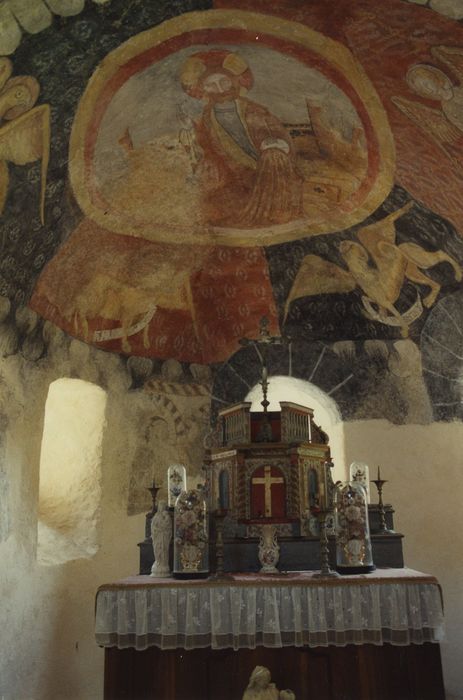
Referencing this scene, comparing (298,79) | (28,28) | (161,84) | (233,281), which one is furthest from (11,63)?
(233,281)

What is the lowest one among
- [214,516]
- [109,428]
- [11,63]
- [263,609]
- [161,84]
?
[263,609]

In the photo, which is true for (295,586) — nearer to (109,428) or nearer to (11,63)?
(109,428)

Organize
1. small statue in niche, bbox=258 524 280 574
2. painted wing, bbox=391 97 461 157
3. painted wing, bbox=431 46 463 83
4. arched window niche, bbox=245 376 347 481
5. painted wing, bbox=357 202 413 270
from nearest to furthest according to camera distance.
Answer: painted wing, bbox=431 46 463 83 < small statue in niche, bbox=258 524 280 574 < painted wing, bbox=391 97 461 157 < painted wing, bbox=357 202 413 270 < arched window niche, bbox=245 376 347 481

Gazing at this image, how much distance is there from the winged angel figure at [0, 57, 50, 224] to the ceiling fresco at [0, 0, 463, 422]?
0.02 metres

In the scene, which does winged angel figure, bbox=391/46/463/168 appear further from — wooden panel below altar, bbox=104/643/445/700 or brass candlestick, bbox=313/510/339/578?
wooden panel below altar, bbox=104/643/445/700

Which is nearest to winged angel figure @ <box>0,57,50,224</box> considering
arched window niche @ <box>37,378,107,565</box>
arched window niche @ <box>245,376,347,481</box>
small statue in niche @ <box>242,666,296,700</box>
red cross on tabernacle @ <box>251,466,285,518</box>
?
arched window niche @ <box>37,378,107,565</box>

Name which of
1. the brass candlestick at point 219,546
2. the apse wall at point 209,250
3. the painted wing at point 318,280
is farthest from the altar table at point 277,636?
the painted wing at point 318,280

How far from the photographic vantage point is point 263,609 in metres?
6.77

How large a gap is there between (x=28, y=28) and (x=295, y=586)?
5936 millimetres

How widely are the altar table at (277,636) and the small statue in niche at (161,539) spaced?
0.68 m

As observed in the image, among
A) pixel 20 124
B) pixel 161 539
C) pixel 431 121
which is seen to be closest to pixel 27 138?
pixel 20 124

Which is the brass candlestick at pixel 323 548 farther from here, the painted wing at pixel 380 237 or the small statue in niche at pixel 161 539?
the painted wing at pixel 380 237

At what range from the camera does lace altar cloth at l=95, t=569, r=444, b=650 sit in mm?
6668

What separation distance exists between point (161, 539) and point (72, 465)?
3.26 meters
